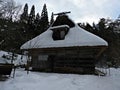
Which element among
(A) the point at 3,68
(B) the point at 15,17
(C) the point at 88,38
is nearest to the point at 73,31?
(C) the point at 88,38

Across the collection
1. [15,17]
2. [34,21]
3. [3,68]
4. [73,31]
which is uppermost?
[34,21]

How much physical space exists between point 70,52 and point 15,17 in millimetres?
10736

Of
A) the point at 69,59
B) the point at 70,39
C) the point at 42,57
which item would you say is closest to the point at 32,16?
the point at 42,57

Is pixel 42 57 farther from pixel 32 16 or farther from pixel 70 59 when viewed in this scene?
pixel 32 16

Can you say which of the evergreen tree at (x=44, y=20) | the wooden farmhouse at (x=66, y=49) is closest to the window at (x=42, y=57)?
the wooden farmhouse at (x=66, y=49)

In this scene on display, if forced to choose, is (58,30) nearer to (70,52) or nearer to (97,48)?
(70,52)

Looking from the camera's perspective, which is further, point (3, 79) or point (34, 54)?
point (34, 54)

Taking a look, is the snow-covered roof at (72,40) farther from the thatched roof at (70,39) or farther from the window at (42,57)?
the window at (42,57)

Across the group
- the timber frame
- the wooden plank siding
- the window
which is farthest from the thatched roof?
the window

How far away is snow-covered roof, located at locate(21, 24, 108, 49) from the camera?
19.1 metres

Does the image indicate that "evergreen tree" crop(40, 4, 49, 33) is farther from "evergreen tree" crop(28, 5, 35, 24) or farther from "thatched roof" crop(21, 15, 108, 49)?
"thatched roof" crop(21, 15, 108, 49)

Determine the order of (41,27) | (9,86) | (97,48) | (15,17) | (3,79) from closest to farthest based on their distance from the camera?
(9,86)
(3,79)
(97,48)
(15,17)
(41,27)

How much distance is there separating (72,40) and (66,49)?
4.11ft

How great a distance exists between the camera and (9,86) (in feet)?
36.8
